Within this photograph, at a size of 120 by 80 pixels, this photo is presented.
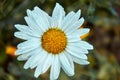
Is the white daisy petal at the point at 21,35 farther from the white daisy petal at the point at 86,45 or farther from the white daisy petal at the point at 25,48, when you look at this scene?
the white daisy petal at the point at 86,45

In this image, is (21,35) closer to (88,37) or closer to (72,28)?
(72,28)

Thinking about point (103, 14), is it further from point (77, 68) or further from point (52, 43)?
point (52, 43)

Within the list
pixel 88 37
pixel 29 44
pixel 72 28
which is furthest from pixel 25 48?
pixel 88 37

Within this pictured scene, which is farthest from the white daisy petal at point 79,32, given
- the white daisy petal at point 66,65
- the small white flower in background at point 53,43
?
the white daisy petal at point 66,65

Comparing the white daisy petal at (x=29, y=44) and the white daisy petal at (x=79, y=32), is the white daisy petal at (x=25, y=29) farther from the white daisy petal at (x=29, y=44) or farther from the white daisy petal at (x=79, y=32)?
the white daisy petal at (x=79, y=32)

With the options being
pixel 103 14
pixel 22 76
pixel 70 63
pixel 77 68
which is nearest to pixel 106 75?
pixel 77 68

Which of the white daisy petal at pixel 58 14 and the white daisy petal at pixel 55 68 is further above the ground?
the white daisy petal at pixel 58 14

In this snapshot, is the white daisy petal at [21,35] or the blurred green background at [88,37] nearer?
the white daisy petal at [21,35]

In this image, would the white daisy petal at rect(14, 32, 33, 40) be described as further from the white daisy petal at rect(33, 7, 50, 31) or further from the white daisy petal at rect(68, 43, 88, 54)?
the white daisy petal at rect(68, 43, 88, 54)
